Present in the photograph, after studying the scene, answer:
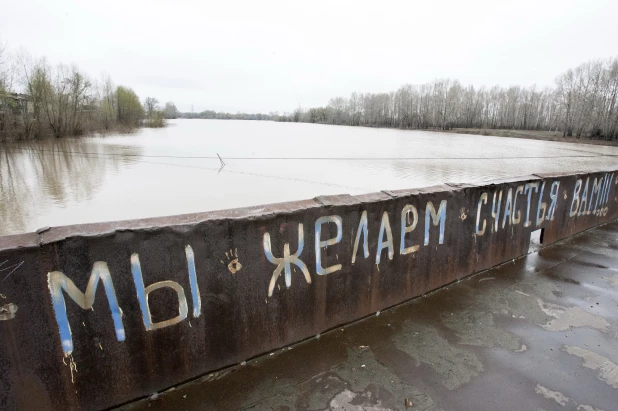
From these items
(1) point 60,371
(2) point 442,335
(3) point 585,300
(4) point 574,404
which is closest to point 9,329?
(1) point 60,371

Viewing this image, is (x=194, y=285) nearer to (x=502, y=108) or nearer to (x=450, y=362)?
(x=450, y=362)

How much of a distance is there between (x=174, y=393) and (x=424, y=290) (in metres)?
2.47

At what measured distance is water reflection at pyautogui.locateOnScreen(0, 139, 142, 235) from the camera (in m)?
10.8

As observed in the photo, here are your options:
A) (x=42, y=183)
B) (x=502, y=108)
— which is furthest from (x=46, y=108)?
(x=502, y=108)

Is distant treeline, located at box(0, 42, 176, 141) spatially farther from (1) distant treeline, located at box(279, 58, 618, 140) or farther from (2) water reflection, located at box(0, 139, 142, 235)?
(1) distant treeline, located at box(279, 58, 618, 140)

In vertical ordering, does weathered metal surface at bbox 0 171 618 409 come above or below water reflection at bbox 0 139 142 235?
above

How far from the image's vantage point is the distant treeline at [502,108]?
7144 centimetres

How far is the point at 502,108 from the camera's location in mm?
119625

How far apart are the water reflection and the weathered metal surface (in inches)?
370

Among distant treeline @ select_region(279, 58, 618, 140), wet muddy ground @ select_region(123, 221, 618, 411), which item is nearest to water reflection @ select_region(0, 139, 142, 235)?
wet muddy ground @ select_region(123, 221, 618, 411)

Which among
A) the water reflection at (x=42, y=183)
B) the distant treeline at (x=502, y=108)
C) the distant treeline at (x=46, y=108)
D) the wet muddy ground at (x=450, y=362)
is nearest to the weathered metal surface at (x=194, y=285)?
the wet muddy ground at (x=450, y=362)

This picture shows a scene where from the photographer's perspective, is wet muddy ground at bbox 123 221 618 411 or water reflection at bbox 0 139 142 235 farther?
water reflection at bbox 0 139 142 235

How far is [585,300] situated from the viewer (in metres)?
3.66

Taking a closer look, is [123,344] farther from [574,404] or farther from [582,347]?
[582,347]
